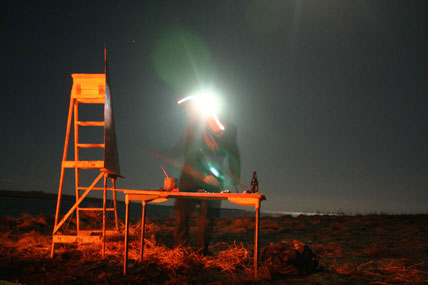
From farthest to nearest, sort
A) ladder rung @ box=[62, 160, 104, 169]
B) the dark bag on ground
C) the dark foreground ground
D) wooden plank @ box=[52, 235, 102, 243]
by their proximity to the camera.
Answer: ladder rung @ box=[62, 160, 104, 169], wooden plank @ box=[52, 235, 102, 243], the dark bag on ground, the dark foreground ground

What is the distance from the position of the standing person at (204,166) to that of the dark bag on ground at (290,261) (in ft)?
3.93

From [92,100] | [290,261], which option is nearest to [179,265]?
[290,261]

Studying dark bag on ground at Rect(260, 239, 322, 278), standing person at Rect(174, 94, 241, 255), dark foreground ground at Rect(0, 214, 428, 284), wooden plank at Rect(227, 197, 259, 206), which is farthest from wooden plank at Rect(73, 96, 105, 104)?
dark bag on ground at Rect(260, 239, 322, 278)

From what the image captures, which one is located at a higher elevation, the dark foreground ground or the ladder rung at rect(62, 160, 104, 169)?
the ladder rung at rect(62, 160, 104, 169)

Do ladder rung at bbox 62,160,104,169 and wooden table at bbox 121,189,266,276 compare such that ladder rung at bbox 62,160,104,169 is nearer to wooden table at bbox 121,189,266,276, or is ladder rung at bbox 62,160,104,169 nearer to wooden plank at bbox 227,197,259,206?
wooden table at bbox 121,189,266,276

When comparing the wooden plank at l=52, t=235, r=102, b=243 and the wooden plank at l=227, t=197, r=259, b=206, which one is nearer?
the wooden plank at l=227, t=197, r=259, b=206

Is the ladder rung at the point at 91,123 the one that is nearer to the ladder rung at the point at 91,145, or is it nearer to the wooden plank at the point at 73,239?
the ladder rung at the point at 91,145

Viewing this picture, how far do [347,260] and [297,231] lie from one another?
4.46 meters

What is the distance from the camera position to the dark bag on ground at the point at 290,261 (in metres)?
3.67

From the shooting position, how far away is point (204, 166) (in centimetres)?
507

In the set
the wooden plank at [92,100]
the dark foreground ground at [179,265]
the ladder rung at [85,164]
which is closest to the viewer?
the dark foreground ground at [179,265]

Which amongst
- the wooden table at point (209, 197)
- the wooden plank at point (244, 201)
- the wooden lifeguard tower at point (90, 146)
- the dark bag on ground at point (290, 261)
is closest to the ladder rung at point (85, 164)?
the wooden lifeguard tower at point (90, 146)

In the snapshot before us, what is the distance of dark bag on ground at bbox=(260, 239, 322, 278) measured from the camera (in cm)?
367

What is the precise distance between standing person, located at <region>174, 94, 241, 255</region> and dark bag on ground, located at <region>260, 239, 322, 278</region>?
3.93ft
